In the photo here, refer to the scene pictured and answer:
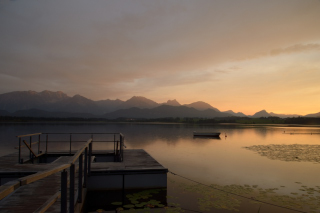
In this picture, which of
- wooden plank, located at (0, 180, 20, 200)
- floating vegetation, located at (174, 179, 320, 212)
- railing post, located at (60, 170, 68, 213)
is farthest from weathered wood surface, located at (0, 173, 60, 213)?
floating vegetation, located at (174, 179, 320, 212)

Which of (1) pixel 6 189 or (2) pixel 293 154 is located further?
(2) pixel 293 154

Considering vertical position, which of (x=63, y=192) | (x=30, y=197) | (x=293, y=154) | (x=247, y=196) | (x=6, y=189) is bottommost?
(x=293, y=154)

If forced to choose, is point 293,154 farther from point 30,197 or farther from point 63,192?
point 63,192

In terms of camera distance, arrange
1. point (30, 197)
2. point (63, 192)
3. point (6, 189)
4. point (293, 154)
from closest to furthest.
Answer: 1. point (6, 189)
2. point (63, 192)
3. point (30, 197)
4. point (293, 154)

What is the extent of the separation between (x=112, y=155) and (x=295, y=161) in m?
18.6

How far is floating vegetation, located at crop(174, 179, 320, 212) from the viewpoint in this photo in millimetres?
9883

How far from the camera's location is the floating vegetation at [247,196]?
988 cm

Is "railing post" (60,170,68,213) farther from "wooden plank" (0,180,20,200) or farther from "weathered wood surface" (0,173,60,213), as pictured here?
"weathered wood surface" (0,173,60,213)

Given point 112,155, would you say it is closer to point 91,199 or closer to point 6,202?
point 91,199

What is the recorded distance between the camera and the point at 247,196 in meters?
11.5

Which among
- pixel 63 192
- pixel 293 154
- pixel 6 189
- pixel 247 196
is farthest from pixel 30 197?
pixel 293 154

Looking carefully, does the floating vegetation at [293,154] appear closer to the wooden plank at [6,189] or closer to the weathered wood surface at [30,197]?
the weathered wood surface at [30,197]

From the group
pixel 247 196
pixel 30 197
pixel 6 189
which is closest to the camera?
pixel 6 189

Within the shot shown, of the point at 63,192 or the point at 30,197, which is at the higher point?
the point at 63,192
